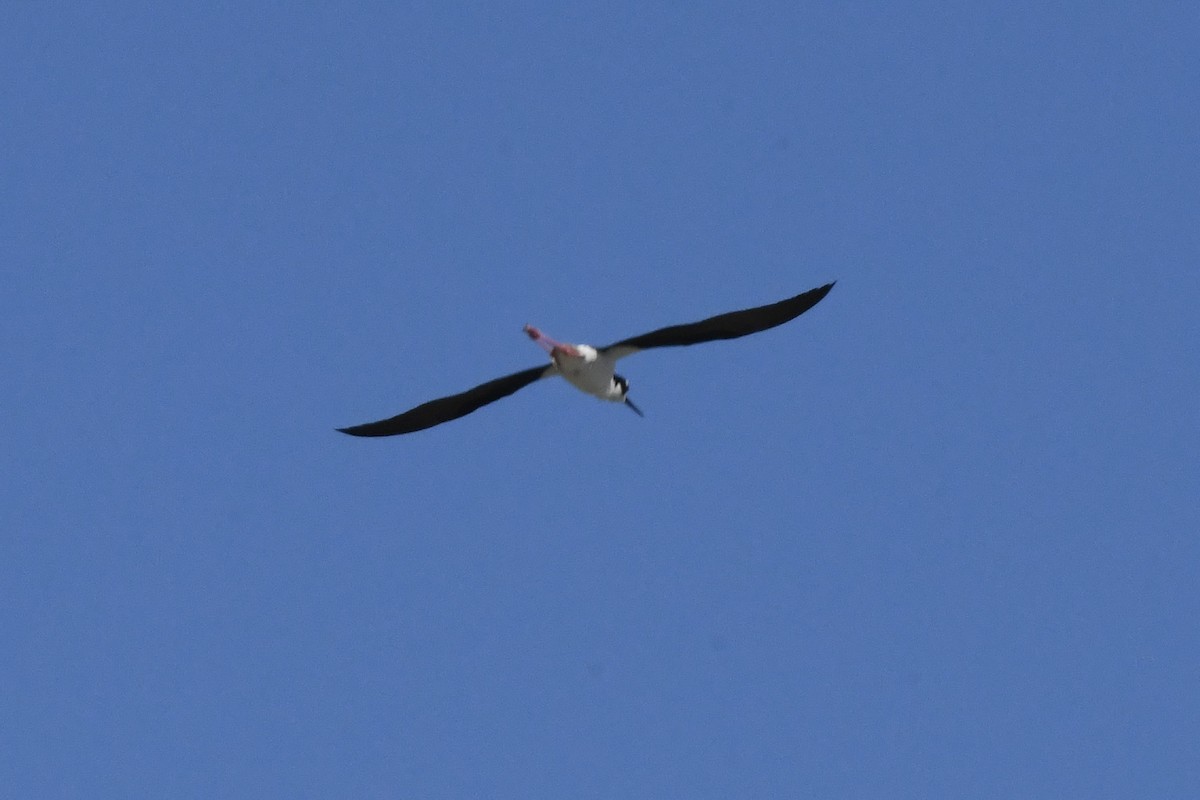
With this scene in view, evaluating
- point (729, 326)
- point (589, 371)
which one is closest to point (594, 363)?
point (589, 371)

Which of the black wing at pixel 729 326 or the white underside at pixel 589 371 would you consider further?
the white underside at pixel 589 371

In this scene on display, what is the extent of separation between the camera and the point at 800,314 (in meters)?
29.0

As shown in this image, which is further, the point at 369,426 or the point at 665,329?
the point at 369,426

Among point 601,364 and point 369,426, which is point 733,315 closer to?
point 601,364

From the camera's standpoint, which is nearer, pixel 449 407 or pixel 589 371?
pixel 589 371

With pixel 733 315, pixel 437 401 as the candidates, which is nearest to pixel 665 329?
pixel 733 315

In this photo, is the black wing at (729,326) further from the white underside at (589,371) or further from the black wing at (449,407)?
the black wing at (449,407)

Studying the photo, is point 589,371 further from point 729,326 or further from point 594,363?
point 729,326

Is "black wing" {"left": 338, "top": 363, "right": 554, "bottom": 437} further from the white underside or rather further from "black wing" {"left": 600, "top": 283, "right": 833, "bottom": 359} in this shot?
"black wing" {"left": 600, "top": 283, "right": 833, "bottom": 359}

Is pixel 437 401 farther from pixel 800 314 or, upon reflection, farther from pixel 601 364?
pixel 800 314

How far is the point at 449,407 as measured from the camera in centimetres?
3117

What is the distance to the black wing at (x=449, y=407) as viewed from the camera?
30531 mm

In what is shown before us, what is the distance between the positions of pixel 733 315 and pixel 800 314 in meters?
0.96

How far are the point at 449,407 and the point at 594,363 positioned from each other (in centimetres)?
250
